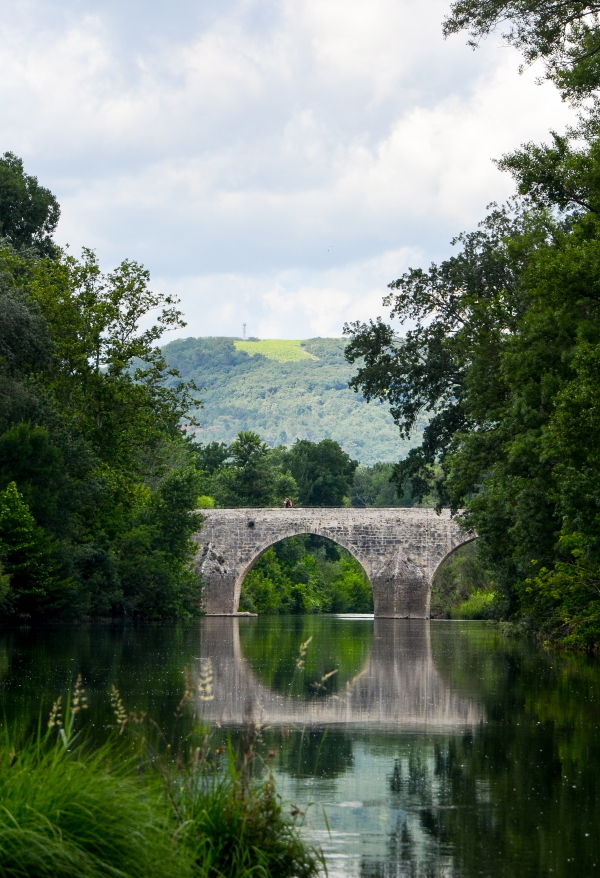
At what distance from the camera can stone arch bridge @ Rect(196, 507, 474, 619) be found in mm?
48812

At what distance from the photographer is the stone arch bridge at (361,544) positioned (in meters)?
48.8

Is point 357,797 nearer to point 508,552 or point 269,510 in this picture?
point 508,552

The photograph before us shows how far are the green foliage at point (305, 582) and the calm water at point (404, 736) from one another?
130 feet

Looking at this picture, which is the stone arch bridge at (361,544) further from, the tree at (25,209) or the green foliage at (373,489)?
the green foliage at (373,489)

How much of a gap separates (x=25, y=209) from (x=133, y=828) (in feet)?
127

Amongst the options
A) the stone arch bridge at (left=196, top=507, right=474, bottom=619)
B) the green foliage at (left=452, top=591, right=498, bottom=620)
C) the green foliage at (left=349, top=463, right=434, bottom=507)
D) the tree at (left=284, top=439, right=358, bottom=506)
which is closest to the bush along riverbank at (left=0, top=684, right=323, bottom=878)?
the green foliage at (left=452, top=591, right=498, bottom=620)

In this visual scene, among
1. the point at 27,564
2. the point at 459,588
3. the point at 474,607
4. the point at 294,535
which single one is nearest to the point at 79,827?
the point at 27,564

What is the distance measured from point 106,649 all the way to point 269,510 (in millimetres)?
30705

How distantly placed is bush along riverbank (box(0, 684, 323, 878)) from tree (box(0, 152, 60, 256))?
3678 centimetres

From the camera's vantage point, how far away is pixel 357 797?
664cm

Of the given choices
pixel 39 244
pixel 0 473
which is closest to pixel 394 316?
pixel 0 473

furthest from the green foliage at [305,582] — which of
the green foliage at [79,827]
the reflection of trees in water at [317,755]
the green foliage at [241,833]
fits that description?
the green foliage at [79,827]

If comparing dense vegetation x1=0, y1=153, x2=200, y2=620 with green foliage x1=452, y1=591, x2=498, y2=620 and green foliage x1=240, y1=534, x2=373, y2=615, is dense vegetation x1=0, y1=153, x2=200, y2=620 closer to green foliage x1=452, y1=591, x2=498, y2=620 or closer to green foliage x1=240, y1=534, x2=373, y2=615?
green foliage x1=452, y1=591, x2=498, y2=620

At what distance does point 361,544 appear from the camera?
163ft
